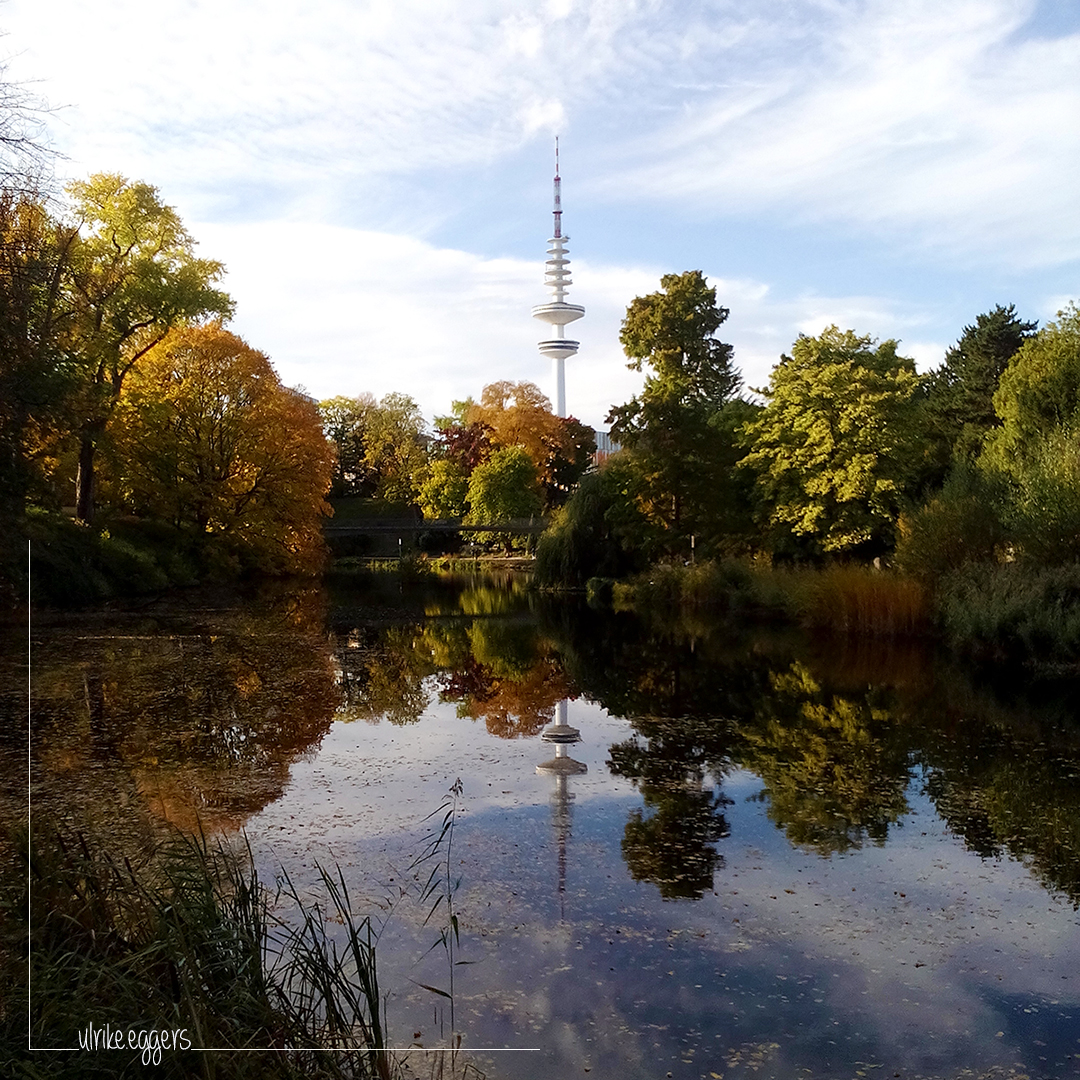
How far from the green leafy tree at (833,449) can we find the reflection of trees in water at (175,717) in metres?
14.0

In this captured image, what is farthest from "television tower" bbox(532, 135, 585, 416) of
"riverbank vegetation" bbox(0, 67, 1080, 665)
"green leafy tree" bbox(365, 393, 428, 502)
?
"riverbank vegetation" bbox(0, 67, 1080, 665)

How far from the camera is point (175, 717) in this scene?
1267 cm

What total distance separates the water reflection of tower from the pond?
47mm

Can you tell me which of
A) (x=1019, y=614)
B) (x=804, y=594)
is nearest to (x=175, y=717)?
(x=1019, y=614)

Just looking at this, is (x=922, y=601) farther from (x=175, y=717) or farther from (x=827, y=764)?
(x=175, y=717)

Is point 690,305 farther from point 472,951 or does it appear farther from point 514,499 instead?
point 472,951

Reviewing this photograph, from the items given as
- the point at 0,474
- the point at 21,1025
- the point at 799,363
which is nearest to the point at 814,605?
the point at 799,363

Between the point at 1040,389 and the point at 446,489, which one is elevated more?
the point at 1040,389

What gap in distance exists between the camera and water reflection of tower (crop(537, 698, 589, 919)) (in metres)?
7.64

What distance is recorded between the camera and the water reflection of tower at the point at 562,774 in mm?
7637

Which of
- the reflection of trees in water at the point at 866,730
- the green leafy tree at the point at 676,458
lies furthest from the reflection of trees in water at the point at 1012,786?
the green leafy tree at the point at 676,458

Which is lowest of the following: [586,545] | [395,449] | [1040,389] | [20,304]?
[586,545]

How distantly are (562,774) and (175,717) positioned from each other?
520 centimetres

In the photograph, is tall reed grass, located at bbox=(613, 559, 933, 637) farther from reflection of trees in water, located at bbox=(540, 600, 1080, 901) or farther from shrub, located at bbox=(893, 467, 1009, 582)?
reflection of trees in water, located at bbox=(540, 600, 1080, 901)
